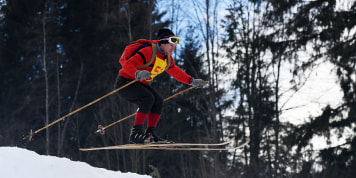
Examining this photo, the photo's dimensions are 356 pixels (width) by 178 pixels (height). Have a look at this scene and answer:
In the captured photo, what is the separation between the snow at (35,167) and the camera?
5258mm

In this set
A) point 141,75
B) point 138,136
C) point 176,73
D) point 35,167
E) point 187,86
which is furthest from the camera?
point 187,86

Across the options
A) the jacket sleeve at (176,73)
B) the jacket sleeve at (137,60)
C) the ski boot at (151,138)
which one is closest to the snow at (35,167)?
the ski boot at (151,138)

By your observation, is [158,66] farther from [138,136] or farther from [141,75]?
[138,136]

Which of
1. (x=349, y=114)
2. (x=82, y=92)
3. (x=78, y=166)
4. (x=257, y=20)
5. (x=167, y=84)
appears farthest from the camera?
(x=82, y=92)

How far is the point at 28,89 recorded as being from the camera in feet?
81.9

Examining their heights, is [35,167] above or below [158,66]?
below

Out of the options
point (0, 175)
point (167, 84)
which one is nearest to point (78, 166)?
point (0, 175)

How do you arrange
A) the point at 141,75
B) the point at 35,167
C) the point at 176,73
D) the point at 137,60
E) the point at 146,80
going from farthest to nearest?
the point at 176,73, the point at 35,167, the point at 146,80, the point at 137,60, the point at 141,75

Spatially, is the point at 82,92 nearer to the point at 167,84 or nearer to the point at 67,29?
the point at 67,29

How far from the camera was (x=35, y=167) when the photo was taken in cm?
553

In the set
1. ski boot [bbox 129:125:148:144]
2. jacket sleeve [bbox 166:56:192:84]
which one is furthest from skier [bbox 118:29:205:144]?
jacket sleeve [bbox 166:56:192:84]

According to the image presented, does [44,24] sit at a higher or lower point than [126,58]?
higher

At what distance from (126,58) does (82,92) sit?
19025 millimetres

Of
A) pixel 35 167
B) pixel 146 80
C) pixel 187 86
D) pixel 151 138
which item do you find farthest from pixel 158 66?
pixel 187 86
